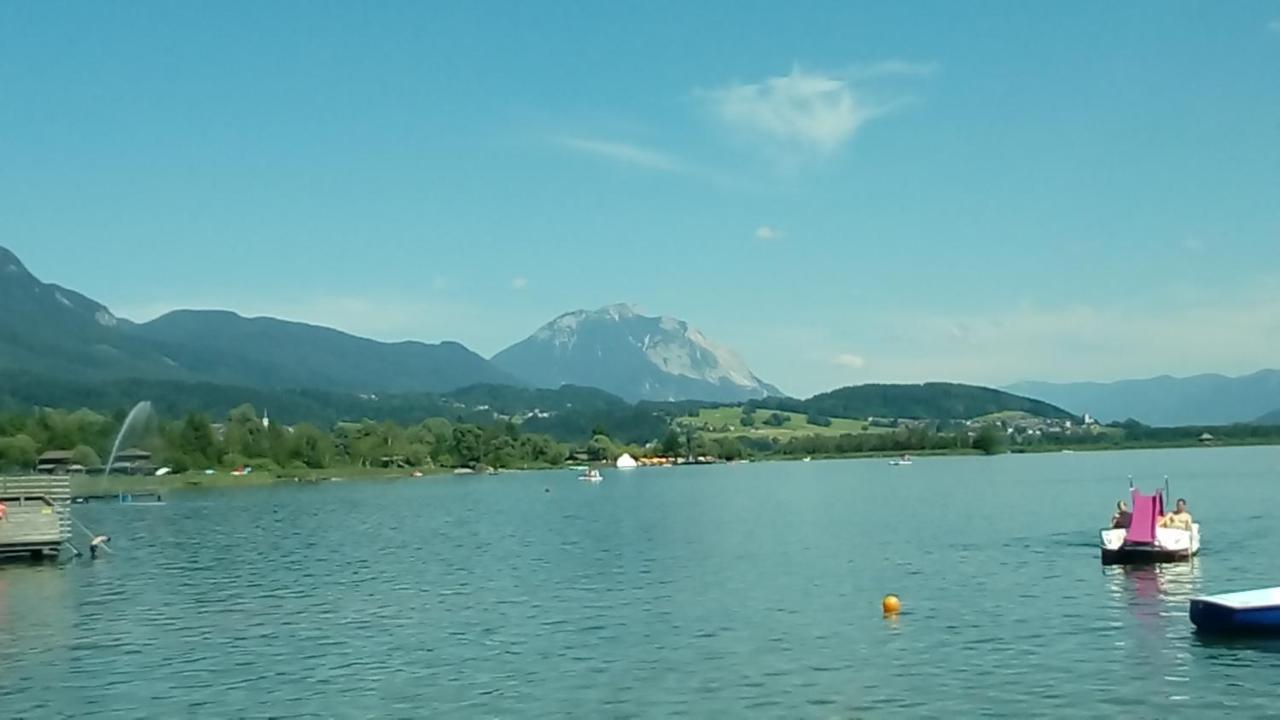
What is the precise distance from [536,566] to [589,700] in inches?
1509

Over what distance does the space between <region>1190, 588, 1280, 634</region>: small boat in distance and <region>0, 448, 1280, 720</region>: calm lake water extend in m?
1.31

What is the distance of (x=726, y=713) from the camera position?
33469 mm

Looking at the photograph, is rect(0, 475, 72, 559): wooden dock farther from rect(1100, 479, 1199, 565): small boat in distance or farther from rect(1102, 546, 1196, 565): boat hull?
rect(1100, 479, 1199, 565): small boat in distance

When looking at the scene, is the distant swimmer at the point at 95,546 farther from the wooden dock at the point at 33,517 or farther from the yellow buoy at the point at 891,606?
the yellow buoy at the point at 891,606

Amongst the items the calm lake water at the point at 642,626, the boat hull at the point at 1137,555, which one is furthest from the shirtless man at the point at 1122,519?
the boat hull at the point at 1137,555

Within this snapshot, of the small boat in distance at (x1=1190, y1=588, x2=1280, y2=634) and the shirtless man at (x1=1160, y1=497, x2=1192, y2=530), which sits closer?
the small boat in distance at (x1=1190, y1=588, x2=1280, y2=634)

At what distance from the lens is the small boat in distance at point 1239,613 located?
41.8 metres

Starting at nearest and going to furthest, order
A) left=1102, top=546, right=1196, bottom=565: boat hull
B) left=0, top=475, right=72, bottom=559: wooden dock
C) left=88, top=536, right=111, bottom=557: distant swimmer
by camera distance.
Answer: left=1102, top=546, right=1196, bottom=565: boat hull → left=0, top=475, right=72, bottom=559: wooden dock → left=88, top=536, right=111, bottom=557: distant swimmer

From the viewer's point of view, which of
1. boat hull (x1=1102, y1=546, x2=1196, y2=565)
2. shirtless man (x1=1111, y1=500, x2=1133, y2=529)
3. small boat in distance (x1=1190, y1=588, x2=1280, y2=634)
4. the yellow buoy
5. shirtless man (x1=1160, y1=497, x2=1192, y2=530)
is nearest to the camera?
small boat in distance (x1=1190, y1=588, x2=1280, y2=634)

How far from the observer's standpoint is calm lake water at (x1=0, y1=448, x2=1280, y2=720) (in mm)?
35875

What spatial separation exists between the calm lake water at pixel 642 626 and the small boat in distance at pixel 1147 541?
4.58 ft

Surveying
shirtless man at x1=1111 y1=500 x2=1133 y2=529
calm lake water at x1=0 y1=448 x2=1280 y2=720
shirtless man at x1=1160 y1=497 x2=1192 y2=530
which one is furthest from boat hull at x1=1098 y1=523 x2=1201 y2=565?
shirtless man at x1=1111 y1=500 x2=1133 y2=529

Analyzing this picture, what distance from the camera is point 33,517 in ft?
263

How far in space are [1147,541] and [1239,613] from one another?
23.1m
